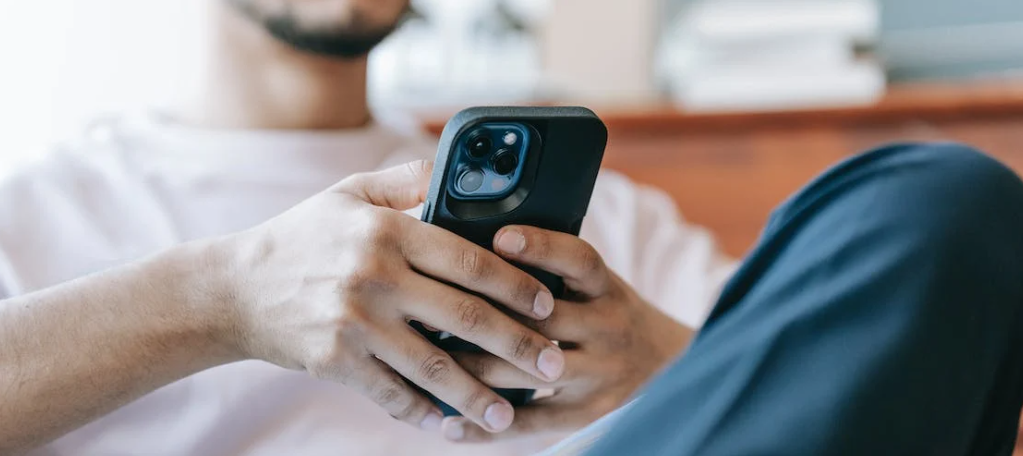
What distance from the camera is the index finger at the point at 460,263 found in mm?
450

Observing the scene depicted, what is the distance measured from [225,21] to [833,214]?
50 cm

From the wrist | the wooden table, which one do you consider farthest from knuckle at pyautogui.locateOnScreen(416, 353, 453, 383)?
the wooden table

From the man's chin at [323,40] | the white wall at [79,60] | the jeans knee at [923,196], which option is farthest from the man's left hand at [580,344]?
the white wall at [79,60]

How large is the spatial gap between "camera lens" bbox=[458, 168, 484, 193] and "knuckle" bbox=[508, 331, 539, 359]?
75 mm

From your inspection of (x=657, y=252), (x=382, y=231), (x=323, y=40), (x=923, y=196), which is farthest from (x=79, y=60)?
(x=923, y=196)

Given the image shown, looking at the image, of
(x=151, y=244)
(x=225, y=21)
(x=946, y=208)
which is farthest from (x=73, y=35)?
(x=946, y=208)

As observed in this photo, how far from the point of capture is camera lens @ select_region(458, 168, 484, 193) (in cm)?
45

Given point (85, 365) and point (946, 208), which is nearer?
point (946, 208)

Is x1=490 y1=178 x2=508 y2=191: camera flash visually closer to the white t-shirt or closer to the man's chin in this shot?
the white t-shirt

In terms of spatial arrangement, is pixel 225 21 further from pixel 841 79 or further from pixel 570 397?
pixel 841 79

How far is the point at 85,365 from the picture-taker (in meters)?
0.51

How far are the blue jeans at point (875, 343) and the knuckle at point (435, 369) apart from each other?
0.32ft

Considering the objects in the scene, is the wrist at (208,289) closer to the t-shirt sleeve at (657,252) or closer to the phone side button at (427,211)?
the phone side button at (427,211)

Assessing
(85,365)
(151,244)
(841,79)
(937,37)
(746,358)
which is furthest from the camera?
(937,37)
